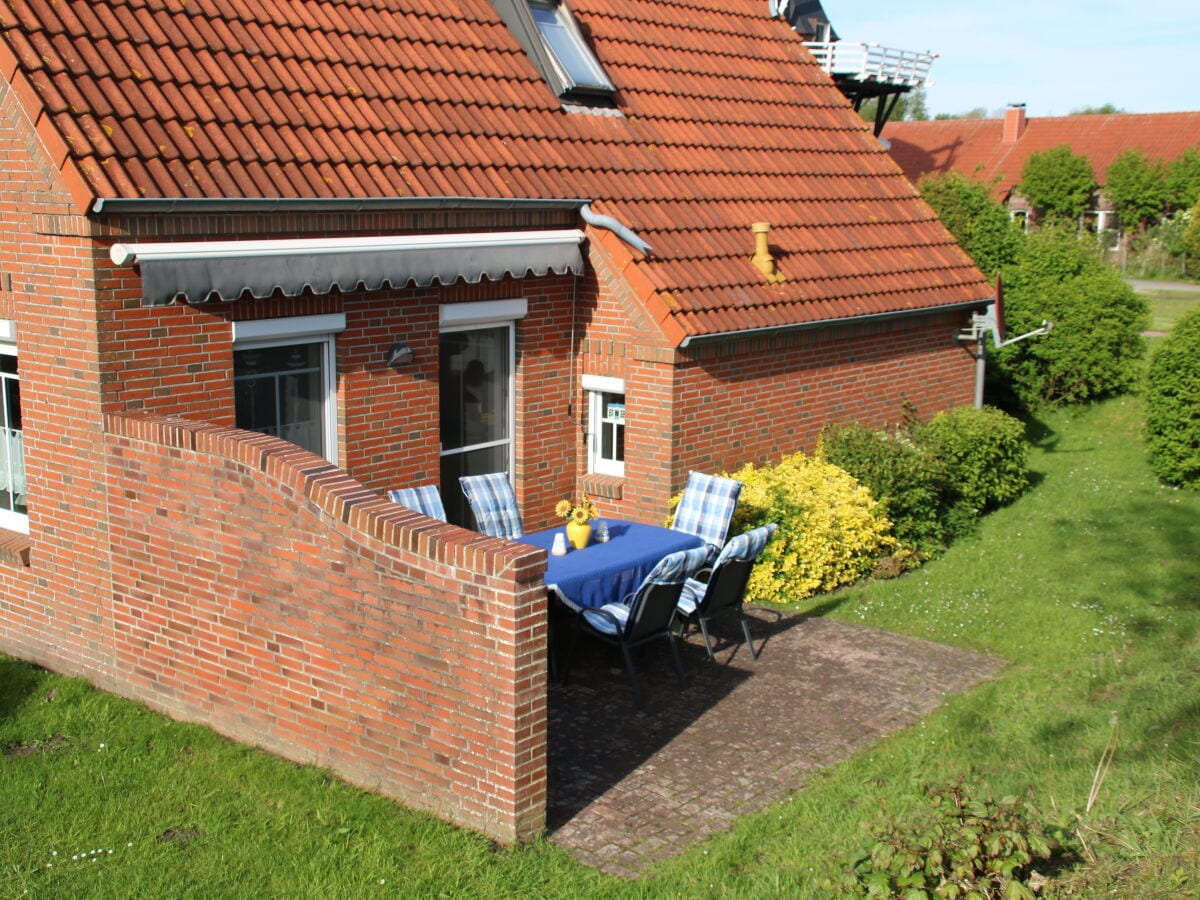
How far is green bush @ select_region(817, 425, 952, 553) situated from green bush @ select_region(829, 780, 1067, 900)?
6503 millimetres

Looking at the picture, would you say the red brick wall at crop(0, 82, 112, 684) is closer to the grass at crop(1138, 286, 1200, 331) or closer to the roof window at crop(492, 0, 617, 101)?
the roof window at crop(492, 0, 617, 101)

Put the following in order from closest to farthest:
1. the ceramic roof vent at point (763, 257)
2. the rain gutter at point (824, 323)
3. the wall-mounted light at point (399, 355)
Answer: the wall-mounted light at point (399, 355) → the rain gutter at point (824, 323) → the ceramic roof vent at point (763, 257)

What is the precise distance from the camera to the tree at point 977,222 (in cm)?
1980

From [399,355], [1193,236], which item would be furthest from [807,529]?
[1193,236]

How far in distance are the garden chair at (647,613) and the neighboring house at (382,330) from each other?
6.54ft

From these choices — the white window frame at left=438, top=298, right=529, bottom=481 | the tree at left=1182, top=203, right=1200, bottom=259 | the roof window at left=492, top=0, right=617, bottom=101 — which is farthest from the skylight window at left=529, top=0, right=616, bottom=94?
the tree at left=1182, top=203, right=1200, bottom=259

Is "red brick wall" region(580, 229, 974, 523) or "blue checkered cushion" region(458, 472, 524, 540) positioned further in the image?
"red brick wall" region(580, 229, 974, 523)

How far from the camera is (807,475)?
12000mm

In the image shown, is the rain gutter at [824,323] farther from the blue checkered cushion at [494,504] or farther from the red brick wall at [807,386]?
the blue checkered cushion at [494,504]

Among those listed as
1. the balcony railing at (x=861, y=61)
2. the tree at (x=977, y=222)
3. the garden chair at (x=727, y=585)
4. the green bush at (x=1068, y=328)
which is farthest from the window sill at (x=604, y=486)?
the balcony railing at (x=861, y=61)

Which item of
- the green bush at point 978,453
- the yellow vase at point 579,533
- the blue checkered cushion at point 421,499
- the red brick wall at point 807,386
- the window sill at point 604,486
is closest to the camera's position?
the yellow vase at point 579,533

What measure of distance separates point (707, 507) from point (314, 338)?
360 centimetres

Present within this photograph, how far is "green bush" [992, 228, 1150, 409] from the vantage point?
1842 cm

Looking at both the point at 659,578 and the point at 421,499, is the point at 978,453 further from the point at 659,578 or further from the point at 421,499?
the point at 421,499
